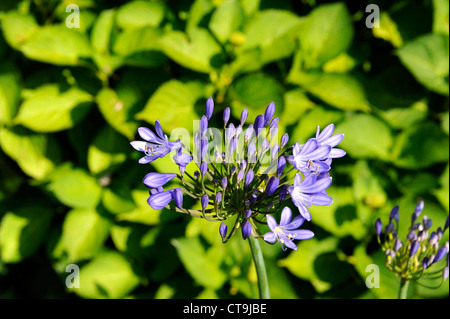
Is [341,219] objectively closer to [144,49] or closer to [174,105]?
[174,105]

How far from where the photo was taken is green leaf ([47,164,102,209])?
239 cm

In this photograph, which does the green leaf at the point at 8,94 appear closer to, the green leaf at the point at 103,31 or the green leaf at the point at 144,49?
the green leaf at the point at 103,31

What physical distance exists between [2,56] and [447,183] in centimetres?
235

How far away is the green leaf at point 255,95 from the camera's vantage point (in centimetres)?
206

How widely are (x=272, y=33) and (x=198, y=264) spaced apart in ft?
3.69

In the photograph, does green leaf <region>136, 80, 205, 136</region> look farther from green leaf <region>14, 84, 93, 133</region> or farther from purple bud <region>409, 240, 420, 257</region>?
purple bud <region>409, 240, 420, 257</region>

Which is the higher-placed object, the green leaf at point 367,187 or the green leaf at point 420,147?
the green leaf at point 420,147

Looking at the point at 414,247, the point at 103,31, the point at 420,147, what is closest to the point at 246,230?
the point at 414,247

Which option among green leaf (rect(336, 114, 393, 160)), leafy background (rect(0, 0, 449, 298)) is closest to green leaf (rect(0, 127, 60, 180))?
leafy background (rect(0, 0, 449, 298))

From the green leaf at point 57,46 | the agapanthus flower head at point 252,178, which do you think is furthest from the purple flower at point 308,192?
the green leaf at point 57,46

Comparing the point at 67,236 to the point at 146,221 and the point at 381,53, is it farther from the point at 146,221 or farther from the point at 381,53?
the point at 381,53

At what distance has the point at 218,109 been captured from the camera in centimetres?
221

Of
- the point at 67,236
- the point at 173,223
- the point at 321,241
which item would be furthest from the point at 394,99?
the point at 67,236
